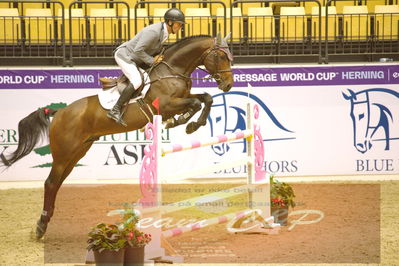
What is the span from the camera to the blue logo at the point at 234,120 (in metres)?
10.5

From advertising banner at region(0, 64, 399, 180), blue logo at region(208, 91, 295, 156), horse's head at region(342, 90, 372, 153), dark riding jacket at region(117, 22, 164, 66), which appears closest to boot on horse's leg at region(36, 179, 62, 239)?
dark riding jacket at region(117, 22, 164, 66)

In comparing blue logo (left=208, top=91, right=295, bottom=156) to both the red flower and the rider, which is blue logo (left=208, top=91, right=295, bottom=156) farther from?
the red flower

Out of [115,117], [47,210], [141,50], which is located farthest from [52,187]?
[141,50]

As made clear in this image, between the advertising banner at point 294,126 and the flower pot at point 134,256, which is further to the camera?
the advertising banner at point 294,126

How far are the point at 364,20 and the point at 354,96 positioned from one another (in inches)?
67.5

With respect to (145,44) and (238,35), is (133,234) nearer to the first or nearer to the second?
(145,44)

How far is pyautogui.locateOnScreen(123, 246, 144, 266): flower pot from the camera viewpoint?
5.77 meters

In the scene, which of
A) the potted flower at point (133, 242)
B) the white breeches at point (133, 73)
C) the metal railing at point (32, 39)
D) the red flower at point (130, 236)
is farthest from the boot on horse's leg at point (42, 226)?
the metal railing at point (32, 39)

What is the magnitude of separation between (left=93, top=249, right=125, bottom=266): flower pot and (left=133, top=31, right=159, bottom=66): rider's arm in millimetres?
2408

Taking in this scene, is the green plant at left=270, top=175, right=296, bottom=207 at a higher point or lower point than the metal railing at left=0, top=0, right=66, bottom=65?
lower

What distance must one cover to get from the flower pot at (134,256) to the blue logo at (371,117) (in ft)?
18.2

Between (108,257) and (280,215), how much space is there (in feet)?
8.46

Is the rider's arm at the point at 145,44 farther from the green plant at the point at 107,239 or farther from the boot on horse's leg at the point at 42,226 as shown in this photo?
the green plant at the point at 107,239

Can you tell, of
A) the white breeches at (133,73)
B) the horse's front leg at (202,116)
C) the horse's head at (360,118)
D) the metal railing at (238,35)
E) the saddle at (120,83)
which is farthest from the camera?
the metal railing at (238,35)
